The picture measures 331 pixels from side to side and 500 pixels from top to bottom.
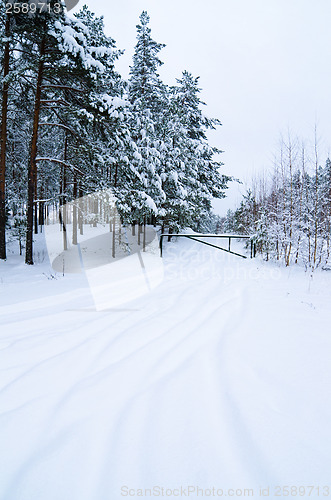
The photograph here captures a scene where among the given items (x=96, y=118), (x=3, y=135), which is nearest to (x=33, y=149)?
(x=3, y=135)

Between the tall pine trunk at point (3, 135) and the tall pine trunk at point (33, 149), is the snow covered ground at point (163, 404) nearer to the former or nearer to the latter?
the tall pine trunk at point (33, 149)

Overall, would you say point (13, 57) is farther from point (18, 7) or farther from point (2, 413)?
point (2, 413)

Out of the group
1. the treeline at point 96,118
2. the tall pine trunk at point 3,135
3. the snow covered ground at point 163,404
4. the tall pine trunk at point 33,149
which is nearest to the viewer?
the snow covered ground at point 163,404

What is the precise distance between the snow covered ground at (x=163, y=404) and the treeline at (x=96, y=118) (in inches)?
276

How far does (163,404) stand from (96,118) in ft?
29.0

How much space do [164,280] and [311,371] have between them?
4.90 m

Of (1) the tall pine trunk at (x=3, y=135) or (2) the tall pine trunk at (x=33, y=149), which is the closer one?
(2) the tall pine trunk at (x=33, y=149)

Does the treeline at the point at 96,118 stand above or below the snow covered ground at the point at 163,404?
above

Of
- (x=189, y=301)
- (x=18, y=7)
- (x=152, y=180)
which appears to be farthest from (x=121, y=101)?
(x=189, y=301)

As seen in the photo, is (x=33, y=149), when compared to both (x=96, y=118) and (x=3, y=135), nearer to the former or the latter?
(x=3, y=135)

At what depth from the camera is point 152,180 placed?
12883 mm

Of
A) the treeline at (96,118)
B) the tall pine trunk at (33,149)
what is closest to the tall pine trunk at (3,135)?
the treeline at (96,118)

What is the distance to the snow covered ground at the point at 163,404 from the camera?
1.48 m

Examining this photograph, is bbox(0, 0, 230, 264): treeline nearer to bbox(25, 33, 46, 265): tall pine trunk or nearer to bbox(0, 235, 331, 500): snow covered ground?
bbox(25, 33, 46, 265): tall pine trunk
